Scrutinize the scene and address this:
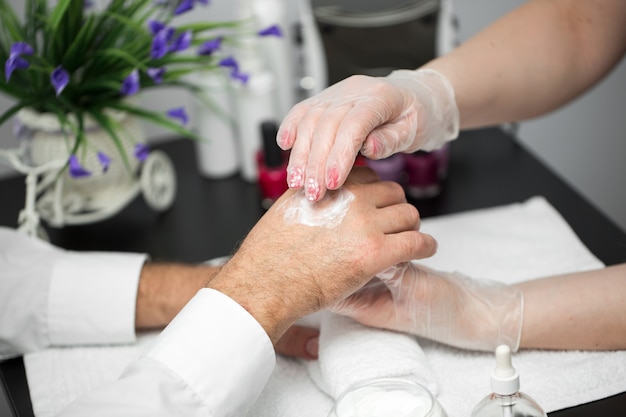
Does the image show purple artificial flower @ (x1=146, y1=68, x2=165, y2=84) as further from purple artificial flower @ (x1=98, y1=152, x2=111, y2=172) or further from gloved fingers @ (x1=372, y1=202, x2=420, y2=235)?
gloved fingers @ (x1=372, y1=202, x2=420, y2=235)

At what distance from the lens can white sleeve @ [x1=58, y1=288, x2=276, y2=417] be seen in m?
0.85

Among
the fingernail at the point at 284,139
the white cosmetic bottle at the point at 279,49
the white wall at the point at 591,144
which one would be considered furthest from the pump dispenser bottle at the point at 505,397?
the white wall at the point at 591,144

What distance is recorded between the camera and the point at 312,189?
95 cm

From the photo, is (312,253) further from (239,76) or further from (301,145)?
(239,76)

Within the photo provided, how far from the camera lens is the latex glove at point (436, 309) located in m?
1.02

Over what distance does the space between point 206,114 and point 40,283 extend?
54 centimetres

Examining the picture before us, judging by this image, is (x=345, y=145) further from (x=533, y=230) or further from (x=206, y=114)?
(x=206, y=114)

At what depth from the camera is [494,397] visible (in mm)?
841

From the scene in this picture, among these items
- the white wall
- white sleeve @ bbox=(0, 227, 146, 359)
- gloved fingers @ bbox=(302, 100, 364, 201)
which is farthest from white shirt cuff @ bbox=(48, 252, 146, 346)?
the white wall

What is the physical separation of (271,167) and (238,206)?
0.39 feet

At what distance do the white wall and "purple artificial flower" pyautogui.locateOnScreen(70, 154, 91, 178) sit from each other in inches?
49.7

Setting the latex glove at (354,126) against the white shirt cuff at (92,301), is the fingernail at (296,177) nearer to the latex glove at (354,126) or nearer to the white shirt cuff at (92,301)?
the latex glove at (354,126)

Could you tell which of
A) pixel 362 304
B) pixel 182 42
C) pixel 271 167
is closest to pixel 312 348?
pixel 362 304

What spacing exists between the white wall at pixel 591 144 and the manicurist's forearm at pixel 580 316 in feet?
3.74
